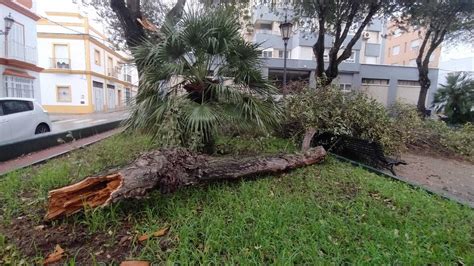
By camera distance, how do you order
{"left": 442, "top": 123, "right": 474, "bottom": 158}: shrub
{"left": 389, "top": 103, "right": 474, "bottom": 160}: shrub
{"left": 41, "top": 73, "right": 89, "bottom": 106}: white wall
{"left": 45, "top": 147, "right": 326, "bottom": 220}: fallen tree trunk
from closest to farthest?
1. {"left": 45, "top": 147, "right": 326, "bottom": 220}: fallen tree trunk
2. {"left": 389, "top": 103, "right": 474, "bottom": 160}: shrub
3. {"left": 442, "top": 123, "right": 474, "bottom": 158}: shrub
4. {"left": 41, "top": 73, "right": 89, "bottom": 106}: white wall

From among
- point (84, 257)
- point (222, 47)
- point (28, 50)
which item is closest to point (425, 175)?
point (222, 47)

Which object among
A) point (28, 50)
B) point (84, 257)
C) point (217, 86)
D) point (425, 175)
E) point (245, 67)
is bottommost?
point (425, 175)

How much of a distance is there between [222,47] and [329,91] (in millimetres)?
3228

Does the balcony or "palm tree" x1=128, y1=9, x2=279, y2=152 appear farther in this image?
the balcony

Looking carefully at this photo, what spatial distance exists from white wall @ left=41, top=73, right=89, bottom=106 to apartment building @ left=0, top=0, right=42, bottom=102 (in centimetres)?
598

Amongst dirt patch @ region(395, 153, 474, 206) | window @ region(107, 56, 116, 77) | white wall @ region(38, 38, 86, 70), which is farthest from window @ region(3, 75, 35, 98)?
dirt patch @ region(395, 153, 474, 206)

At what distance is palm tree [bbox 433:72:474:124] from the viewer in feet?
41.5

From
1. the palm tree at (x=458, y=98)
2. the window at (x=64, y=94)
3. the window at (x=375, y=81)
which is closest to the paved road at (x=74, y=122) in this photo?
the window at (x=64, y=94)

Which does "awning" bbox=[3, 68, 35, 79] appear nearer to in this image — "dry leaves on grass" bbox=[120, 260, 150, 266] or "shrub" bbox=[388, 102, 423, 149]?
"dry leaves on grass" bbox=[120, 260, 150, 266]

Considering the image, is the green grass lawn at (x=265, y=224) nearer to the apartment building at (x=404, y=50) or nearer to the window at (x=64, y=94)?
the window at (x=64, y=94)

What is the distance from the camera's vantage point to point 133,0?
7.34 meters

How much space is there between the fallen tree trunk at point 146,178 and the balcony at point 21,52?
17414 mm

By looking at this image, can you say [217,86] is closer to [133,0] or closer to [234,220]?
[234,220]

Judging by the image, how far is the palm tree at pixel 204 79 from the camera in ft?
13.4
